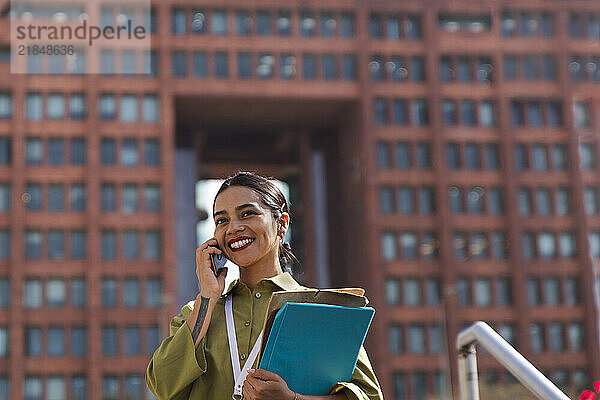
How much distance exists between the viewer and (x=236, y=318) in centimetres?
300

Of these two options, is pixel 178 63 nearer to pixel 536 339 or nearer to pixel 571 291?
pixel 536 339

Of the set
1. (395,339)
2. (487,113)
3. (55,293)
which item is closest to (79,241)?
(55,293)

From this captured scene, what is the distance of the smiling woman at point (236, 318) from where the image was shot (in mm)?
2842

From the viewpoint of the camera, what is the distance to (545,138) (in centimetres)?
6266

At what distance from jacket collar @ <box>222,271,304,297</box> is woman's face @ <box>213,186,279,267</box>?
0.07m

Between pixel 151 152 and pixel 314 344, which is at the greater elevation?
pixel 151 152

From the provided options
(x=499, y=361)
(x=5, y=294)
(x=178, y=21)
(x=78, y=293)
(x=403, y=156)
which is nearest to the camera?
(x=499, y=361)

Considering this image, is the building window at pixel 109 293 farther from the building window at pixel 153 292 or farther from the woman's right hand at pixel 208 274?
the woman's right hand at pixel 208 274

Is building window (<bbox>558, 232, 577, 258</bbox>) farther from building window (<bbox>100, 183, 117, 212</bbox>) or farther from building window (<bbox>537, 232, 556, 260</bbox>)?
building window (<bbox>100, 183, 117, 212</bbox>)

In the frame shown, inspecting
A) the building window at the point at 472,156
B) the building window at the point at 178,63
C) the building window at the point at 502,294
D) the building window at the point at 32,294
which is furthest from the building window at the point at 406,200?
the building window at the point at 32,294

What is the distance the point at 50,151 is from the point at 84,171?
2.44m

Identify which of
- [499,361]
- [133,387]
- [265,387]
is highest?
[265,387]

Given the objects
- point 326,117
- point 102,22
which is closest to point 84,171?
point 102,22

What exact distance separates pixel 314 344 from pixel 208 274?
436mm
